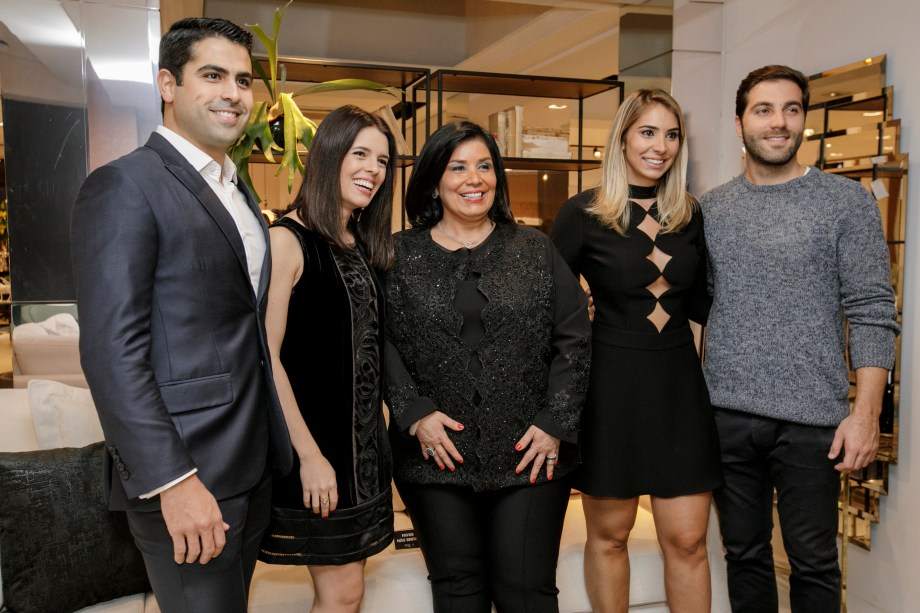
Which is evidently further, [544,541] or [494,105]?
[494,105]

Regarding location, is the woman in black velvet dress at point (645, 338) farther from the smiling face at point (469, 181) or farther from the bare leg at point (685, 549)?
the smiling face at point (469, 181)

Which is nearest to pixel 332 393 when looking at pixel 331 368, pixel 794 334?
pixel 331 368

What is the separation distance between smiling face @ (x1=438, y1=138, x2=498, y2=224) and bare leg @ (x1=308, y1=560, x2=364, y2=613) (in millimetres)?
910

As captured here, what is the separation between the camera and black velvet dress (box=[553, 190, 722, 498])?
2182mm

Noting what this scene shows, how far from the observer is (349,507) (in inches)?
71.9

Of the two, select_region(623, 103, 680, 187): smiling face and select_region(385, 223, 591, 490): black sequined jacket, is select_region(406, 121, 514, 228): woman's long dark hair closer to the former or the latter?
select_region(385, 223, 591, 490): black sequined jacket

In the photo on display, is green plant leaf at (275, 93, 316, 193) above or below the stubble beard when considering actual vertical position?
above

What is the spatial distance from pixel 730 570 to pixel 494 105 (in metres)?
6.20

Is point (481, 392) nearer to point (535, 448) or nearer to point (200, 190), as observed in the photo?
point (535, 448)

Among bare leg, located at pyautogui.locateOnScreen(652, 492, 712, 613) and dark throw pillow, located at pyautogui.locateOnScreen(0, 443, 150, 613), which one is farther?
bare leg, located at pyautogui.locateOnScreen(652, 492, 712, 613)

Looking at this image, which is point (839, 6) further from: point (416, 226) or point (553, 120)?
point (553, 120)

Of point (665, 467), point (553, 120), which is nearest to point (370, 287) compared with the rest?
point (665, 467)

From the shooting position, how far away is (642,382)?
2182 mm

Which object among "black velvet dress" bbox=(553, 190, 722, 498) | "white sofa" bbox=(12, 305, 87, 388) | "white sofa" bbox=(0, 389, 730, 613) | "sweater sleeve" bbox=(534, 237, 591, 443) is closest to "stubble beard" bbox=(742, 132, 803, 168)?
"black velvet dress" bbox=(553, 190, 722, 498)
